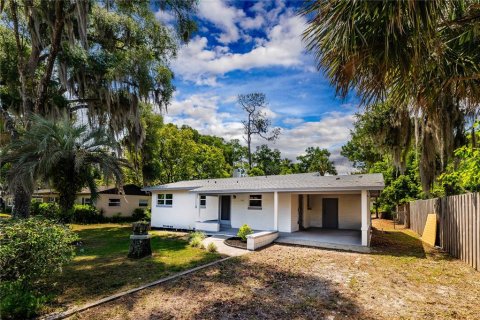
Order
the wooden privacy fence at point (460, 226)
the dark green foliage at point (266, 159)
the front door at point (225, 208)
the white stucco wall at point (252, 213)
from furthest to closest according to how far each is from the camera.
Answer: the dark green foliage at point (266, 159) → the front door at point (225, 208) → the white stucco wall at point (252, 213) → the wooden privacy fence at point (460, 226)

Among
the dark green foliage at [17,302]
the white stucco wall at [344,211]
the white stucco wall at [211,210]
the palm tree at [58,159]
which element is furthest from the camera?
the white stucco wall at [211,210]

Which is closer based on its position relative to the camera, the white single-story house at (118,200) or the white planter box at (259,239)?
the white planter box at (259,239)

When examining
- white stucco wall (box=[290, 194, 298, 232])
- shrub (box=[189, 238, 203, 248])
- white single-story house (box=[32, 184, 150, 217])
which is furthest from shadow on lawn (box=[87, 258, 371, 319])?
white single-story house (box=[32, 184, 150, 217])

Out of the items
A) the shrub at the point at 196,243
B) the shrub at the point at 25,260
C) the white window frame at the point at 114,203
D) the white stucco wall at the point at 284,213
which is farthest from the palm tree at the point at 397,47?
the white window frame at the point at 114,203

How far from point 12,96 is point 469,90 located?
16366mm

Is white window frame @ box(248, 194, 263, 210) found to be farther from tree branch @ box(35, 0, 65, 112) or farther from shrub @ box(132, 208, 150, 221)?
shrub @ box(132, 208, 150, 221)

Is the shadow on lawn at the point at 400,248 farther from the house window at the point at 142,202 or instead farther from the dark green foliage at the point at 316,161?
the dark green foliage at the point at 316,161

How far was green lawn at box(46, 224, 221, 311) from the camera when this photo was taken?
623 cm

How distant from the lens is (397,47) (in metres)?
3.41

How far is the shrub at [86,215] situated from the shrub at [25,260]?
1884 cm

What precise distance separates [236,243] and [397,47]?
34.2ft

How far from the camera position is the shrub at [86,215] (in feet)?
74.7

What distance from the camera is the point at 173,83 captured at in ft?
49.5

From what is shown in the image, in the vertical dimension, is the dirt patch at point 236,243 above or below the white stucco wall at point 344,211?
below
